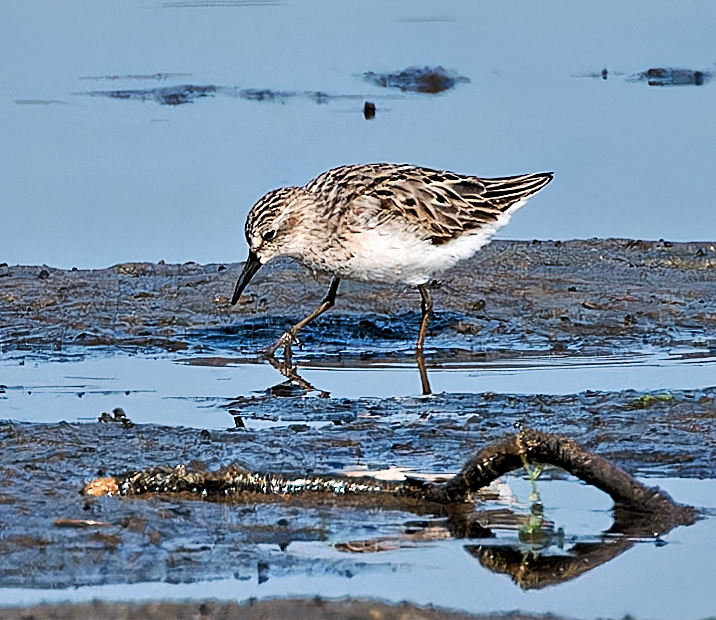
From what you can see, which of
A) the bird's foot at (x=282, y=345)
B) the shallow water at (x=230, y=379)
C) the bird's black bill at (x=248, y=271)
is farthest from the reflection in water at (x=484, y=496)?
the bird's black bill at (x=248, y=271)

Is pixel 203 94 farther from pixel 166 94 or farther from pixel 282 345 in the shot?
pixel 282 345

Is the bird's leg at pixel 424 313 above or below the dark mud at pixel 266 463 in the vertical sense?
above

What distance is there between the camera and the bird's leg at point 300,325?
10.3 meters

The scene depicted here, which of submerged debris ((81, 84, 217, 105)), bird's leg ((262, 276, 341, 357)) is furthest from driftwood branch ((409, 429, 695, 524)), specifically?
submerged debris ((81, 84, 217, 105))

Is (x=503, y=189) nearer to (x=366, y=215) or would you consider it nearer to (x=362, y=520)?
(x=366, y=215)

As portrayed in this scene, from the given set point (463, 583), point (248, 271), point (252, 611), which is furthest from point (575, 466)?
point (248, 271)

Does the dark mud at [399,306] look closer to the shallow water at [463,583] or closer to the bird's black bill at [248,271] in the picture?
the bird's black bill at [248,271]

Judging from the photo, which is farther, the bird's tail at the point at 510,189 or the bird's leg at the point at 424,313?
the bird's tail at the point at 510,189

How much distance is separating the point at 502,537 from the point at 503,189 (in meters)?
4.93

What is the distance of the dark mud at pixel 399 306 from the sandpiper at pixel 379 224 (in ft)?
1.16

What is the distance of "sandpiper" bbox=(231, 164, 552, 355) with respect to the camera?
10258mm

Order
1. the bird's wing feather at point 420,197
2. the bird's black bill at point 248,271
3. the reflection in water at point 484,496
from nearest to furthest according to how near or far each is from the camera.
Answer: the reflection in water at point 484,496 < the bird's wing feather at point 420,197 < the bird's black bill at point 248,271

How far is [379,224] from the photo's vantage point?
10.3 meters

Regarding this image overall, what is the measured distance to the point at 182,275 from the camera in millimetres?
12219
